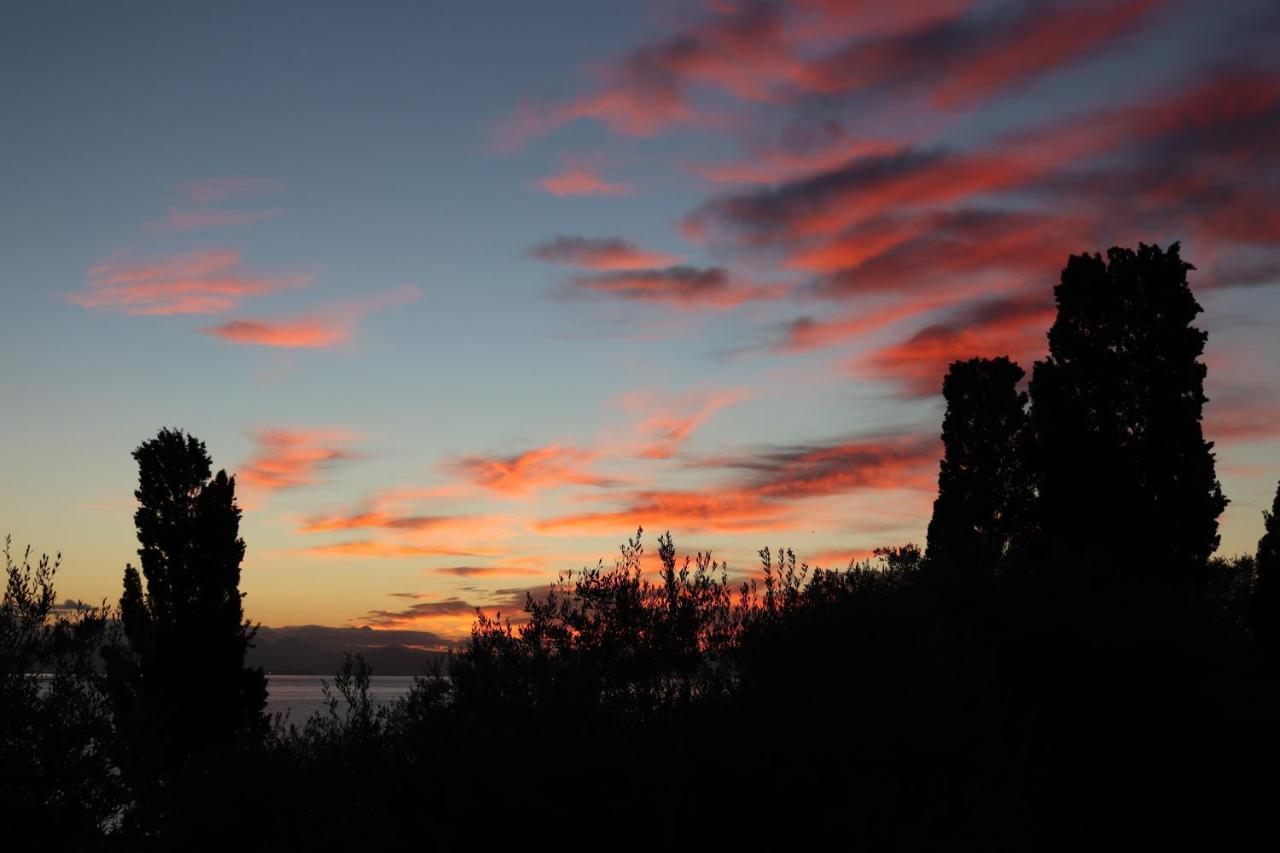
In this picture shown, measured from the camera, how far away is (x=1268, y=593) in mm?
45906

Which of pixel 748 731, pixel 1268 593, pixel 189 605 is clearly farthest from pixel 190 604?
pixel 1268 593

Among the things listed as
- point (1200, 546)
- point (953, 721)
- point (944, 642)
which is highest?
point (1200, 546)

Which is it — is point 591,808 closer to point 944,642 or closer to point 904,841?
point 904,841

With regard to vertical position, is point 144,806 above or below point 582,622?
below

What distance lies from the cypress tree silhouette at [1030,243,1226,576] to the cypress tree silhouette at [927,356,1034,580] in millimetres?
6144

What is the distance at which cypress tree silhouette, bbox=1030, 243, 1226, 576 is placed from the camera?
33.2 metres

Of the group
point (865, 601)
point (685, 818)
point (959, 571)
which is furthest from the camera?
point (959, 571)

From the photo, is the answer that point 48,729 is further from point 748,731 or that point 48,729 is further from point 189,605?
point 189,605

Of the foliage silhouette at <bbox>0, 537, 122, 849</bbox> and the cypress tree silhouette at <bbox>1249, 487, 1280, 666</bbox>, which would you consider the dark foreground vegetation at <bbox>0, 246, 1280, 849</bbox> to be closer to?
the foliage silhouette at <bbox>0, 537, 122, 849</bbox>

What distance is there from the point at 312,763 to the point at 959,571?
15901 mm

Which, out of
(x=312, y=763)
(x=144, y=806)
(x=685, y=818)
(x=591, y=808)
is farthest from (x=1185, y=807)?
(x=144, y=806)

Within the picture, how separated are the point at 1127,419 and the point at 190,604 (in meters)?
36.2

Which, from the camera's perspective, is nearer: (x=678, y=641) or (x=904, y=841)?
(x=904, y=841)

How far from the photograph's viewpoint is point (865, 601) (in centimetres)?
2233
